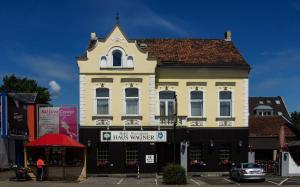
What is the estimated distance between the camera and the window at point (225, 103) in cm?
3866

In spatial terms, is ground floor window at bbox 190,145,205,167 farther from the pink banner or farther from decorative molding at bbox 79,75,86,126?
the pink banner

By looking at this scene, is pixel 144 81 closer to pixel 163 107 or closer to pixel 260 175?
pixel 163 107

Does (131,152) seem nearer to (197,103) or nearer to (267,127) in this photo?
(197,103)

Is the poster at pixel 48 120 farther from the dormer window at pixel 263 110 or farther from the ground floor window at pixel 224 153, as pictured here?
the dormer window at pixel 263 110

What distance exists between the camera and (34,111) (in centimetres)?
4209

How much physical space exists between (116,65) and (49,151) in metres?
8.93

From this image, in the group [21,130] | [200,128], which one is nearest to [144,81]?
[200,128]

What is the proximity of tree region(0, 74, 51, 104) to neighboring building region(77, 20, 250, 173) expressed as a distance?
35.0m

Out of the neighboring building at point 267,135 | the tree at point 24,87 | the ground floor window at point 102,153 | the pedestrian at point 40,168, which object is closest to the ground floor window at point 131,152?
the ground floor window at point 102,153

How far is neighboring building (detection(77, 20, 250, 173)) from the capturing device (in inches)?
1474

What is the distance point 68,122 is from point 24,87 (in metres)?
34.9

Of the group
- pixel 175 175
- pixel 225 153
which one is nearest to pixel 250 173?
pixel 175 175

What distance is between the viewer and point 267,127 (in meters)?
52.4

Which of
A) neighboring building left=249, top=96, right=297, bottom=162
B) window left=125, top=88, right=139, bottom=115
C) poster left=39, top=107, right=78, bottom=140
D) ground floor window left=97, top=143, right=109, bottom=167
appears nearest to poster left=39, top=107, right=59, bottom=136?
poster left=39, top=107, right=78, bottom=140
